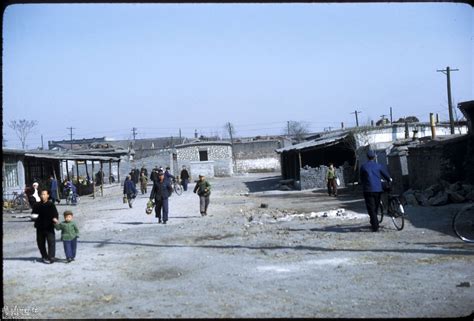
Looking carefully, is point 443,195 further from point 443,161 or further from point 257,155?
point 257,155

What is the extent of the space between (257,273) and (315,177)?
79.6ft

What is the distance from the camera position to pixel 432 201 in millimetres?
14992

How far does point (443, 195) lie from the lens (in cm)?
1499

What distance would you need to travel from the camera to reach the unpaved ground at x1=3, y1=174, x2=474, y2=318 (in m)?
5.96

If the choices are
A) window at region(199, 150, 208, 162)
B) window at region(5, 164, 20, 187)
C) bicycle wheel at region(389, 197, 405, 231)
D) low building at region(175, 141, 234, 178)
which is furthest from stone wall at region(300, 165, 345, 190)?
window at region(199, 150, 208, 162)

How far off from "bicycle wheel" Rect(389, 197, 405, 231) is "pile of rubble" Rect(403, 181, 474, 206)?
3552mm

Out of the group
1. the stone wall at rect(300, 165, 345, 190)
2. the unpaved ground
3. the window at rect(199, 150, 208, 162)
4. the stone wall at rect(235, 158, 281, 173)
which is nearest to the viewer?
the unpaved ground

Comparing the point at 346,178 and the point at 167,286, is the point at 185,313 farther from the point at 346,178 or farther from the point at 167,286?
the point at 346,178

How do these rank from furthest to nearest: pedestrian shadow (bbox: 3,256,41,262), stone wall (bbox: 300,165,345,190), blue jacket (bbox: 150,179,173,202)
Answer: stone wall (bbox: 300,165,345,190), blue jacket (bbox: 150,179,173,202), pedestrian shadow (bbox: 3,256,41,262)

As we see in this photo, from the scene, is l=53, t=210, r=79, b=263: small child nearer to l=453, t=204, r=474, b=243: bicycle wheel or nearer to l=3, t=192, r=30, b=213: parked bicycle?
l=453, t=204, r=474, b=243: bicycle wheel

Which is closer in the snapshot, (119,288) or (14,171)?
(119,288)

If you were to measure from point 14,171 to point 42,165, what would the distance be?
7623 mm

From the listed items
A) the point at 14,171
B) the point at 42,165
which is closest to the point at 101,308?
the point at 14,171

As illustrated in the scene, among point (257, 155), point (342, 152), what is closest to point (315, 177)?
point (342, 152)
